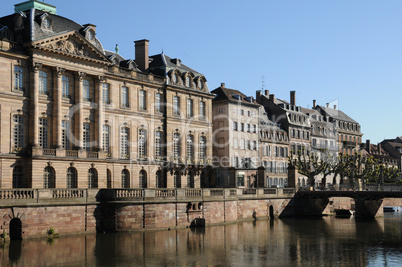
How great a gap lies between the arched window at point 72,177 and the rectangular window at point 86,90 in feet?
24.7

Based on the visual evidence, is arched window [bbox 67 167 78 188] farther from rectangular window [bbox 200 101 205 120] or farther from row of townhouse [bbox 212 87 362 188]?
row of townhouse [bbox 212 87 362 188]

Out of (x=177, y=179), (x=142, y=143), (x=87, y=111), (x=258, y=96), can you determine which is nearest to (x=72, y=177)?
(x=87, y=111)

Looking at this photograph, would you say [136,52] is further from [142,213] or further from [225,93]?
[142,213]

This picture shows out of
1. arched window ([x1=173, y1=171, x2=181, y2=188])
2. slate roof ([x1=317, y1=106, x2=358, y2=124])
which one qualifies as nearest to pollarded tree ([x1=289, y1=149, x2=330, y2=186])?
arched window ([x1=173, y1=171, x2=181, y2=188])

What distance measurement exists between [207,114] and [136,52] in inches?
480

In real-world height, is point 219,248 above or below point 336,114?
below

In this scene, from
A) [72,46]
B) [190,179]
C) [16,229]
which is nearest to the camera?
[16,229]

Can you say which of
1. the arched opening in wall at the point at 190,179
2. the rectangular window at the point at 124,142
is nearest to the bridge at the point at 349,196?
the arched opening in wall at the point at 190,179

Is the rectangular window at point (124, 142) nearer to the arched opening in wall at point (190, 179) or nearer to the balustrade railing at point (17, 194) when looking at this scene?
the arched opening in wall at point (190, 179)

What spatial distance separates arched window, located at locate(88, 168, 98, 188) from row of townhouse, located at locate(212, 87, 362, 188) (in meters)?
22.7

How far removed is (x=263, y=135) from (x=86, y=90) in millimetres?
38983

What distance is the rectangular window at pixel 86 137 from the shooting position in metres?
58.9

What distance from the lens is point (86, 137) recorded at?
5938 cm

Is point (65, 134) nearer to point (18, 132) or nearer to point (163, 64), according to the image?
point (18, 132)
